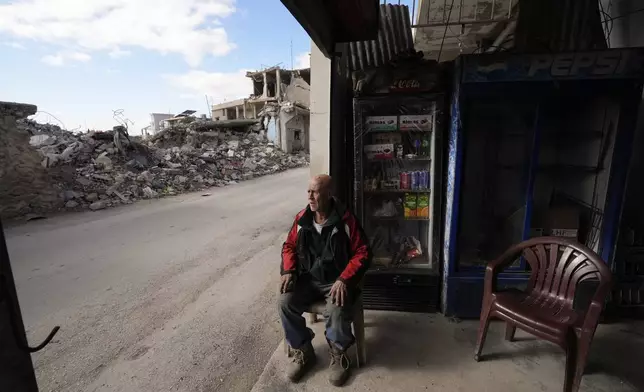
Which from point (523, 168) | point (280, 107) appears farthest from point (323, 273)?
point (280, 107)

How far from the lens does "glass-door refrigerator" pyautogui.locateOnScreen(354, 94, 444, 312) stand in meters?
3.04

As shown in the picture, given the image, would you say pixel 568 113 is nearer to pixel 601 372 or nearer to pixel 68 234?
pixel 601 372

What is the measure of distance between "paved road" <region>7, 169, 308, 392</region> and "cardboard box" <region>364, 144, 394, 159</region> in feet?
6.11

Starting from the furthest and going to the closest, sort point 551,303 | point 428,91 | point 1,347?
point 428,91 → point 551,303 → point 1,347

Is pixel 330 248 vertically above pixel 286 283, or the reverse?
pixel 330 248

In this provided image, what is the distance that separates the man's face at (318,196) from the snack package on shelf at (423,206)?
1285mm

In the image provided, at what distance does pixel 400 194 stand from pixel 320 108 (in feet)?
4.01

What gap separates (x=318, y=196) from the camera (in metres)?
2.34

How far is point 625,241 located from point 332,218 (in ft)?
9.08

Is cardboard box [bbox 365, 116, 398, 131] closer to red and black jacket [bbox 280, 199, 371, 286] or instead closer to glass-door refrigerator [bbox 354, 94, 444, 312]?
glass-door refrigerator [bbox 354, 94, 444, 312]

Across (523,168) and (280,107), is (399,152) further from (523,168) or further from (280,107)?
(280,107)

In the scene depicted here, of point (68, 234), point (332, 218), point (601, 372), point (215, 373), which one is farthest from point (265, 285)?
point (68, 234)

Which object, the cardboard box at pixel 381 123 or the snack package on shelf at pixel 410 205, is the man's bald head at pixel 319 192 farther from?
the snack package on shelf at pixel 410 205

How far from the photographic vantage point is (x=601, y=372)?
2314 mm
